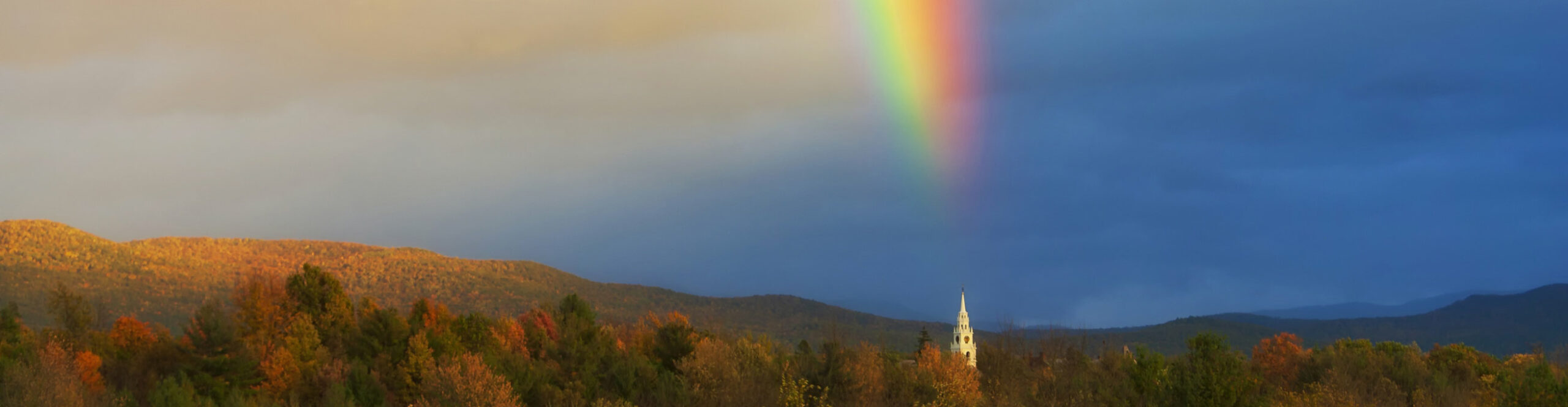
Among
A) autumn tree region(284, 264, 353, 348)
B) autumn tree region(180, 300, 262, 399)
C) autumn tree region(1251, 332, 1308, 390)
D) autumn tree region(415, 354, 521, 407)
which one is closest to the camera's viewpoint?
autumn tree region(415, 354, 521, 407)

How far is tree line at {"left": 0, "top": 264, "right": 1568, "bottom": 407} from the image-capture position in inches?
1918

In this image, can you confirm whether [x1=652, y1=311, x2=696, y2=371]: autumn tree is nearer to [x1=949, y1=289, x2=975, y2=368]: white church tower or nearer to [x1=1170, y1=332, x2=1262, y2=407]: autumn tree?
[x1=1170, y1=332, x2=1262, y2=407]: autumn tree

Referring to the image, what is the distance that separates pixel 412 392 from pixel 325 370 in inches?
231

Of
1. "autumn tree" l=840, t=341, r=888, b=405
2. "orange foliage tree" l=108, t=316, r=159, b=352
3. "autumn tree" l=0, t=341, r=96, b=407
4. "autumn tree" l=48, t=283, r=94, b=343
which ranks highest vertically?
"autumn tree" l=48, t=283, r=94, b=343

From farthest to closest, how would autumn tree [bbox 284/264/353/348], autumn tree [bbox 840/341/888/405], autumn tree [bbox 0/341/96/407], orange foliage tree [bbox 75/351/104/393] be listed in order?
autumn tree [bbox 284/264/353/348]
orange foliage tree [bbox 75/351/104/393]
autumn tree [bbox 840/341/888/405]
autumn tree [bbox 0/341/96/407]

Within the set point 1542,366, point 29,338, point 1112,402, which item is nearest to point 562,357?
point 1112,402

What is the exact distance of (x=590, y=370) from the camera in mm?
→ 62656

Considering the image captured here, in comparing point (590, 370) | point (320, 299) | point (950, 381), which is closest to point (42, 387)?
point (590, 370)

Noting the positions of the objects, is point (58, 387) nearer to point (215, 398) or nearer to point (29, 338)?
point (215, 398)

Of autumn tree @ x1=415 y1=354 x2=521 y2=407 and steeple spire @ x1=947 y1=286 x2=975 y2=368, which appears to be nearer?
autumn tree @ x1=415 y1=354 x2=521 y2=407

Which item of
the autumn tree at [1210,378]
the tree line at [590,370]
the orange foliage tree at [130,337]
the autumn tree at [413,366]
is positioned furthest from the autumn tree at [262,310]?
the autumn tree at [1210,378]

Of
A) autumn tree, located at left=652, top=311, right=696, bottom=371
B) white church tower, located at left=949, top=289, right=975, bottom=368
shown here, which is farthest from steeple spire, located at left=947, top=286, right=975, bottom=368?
autumn tree, located at left=652, top=311, right=696, bottom=371

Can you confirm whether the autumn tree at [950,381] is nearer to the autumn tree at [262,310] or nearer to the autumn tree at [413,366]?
the autumn tree at [413,366]

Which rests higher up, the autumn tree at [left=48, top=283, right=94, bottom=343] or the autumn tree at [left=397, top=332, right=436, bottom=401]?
the autumn tree at [left=48, top=283, right=94, bottom=343]
